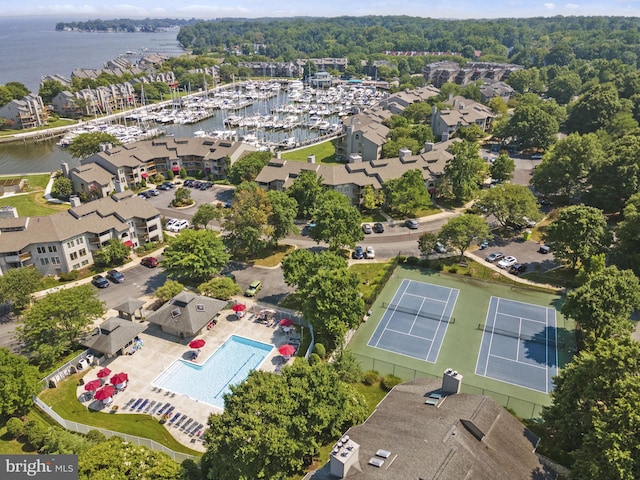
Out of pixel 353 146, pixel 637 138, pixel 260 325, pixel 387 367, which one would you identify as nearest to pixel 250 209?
pixel 260 325

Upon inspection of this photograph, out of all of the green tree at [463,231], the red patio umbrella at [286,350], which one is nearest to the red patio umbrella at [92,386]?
the red patio umbrella at [286,350]

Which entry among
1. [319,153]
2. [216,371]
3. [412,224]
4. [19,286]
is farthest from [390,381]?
[319,153]

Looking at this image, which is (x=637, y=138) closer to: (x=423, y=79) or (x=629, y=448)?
(x=629, y=448)

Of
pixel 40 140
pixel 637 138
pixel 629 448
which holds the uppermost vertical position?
pixel 637 138

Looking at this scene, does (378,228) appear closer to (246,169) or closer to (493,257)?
(493,257)

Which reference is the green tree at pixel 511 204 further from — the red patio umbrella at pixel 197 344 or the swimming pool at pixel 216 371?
the red patio umbrella at pixel 197 344

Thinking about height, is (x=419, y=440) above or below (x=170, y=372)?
above

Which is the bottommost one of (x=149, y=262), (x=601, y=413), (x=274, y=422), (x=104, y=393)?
(x=149, y=262)
